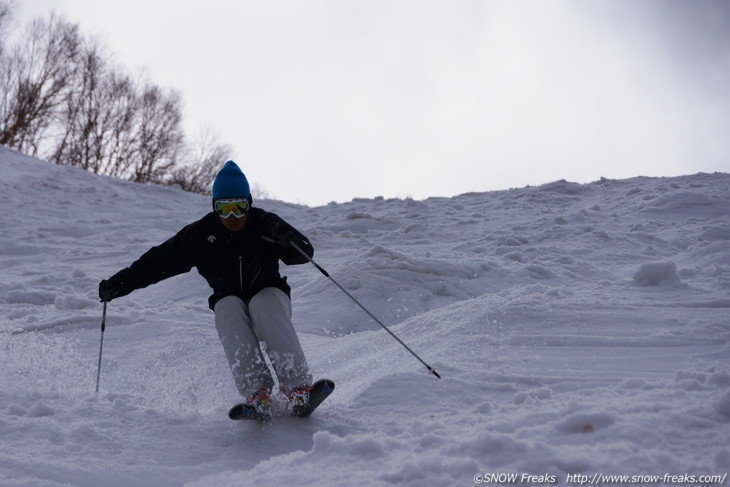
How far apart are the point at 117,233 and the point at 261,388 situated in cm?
855

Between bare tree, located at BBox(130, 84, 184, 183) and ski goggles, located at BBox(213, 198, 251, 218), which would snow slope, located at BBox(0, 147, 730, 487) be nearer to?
ski goggles, located at BBox(213, 198, 251, 218)

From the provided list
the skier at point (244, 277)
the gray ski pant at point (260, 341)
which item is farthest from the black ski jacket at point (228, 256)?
the gray ski pant at point (260, 341)

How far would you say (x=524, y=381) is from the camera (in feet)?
10.7

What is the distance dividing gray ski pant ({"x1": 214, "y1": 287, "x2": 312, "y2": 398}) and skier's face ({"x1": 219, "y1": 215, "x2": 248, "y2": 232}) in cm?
38

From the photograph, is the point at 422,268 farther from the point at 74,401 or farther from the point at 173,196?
the point at 173,196

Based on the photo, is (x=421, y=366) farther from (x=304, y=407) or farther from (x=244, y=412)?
(x=244, y=412)

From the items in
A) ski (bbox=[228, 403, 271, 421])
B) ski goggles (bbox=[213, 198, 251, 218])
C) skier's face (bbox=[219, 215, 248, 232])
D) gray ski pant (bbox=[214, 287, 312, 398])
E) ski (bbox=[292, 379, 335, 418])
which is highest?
ski goggles (bbox=[213, 198, 251, 218])

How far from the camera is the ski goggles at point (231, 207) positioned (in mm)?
3605

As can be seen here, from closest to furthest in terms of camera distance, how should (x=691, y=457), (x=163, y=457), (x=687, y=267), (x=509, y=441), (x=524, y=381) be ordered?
(x=691, y=457), (x=509, y=441), (x=163, y=457), (x=524, y=381), (x=687, y=267)

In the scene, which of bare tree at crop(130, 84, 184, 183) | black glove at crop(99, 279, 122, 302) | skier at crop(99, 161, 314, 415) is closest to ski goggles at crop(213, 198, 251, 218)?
skier at crop(99, 161, 314, 415)

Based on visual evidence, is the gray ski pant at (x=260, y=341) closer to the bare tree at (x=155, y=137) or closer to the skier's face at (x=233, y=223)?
the skier's face at (x=233, y=223)

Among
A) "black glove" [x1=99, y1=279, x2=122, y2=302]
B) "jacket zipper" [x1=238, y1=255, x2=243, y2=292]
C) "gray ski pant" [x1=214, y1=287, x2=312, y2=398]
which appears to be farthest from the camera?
"black glove" [x1=99, y1=279, x2=122, y2=302]

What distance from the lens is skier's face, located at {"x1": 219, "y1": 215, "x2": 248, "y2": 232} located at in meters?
3.62

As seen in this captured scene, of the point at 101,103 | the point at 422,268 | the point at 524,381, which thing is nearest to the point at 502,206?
the point at 422,268
